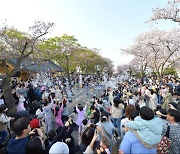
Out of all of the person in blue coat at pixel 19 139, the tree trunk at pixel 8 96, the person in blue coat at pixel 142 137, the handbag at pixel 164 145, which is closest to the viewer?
the person in blue coat at pixel 142 137

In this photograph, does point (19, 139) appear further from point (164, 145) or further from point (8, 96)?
point (8, 96)

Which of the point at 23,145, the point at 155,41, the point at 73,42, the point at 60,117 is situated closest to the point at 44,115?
the point at 60,117

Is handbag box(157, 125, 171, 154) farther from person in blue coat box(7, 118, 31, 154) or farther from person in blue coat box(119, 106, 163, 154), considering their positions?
person in blue coat box(7, 118, 31, 154)

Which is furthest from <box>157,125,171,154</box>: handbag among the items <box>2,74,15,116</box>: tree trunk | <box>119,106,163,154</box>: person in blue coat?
<box>2,74,15,116</box>: tree trunk

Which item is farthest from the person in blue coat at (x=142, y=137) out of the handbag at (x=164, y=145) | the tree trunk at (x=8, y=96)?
the tree trunk at (x=8, y=96)

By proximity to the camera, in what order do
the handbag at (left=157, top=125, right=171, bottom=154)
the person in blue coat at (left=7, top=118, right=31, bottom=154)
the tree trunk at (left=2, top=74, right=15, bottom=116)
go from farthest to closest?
the tree trunk at (left=2, top=74, right=15, bottom=116) → the handbag at (left=157, top=125, right=171, bottom=154) → the person in blue coat at (left=7, top=118, right=31, bottom=154)

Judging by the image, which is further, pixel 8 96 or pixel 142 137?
pixel 8 96

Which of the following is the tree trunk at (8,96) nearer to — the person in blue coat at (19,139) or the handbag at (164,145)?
the person in blue coat at (19,139)

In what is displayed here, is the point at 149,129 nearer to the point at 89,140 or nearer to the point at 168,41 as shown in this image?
the point at 89,140

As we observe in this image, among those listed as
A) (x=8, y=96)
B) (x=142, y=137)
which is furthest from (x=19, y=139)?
(x=8, y=96)

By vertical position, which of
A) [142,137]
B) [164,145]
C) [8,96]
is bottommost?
[164,145]

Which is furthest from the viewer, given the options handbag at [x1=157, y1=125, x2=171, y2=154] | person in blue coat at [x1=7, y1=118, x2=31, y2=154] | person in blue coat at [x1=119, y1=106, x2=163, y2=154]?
handbag at [x1=157, y1=125, x2=171, y2=154]

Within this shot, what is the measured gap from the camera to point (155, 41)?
22.1m

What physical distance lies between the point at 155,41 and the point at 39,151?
71.1ft
